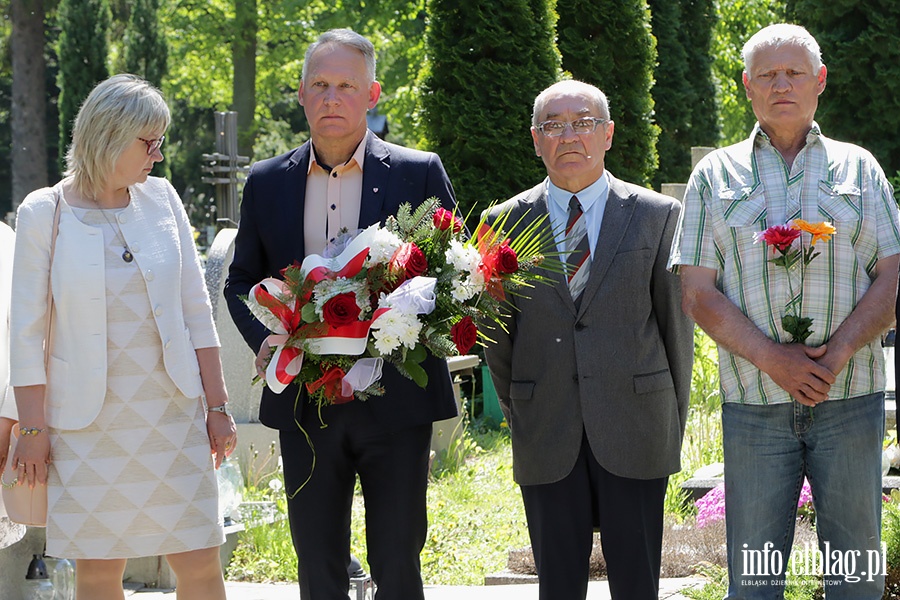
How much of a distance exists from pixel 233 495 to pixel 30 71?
25550 mm

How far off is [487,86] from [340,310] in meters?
7.67

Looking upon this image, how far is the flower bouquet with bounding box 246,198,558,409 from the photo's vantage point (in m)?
3.32

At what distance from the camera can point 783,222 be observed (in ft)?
12.2

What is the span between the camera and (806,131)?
12.6 feet

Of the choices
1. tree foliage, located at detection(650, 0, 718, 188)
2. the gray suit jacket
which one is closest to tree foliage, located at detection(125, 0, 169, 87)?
tree foliage, located at detection(650, 0, 718, 188)

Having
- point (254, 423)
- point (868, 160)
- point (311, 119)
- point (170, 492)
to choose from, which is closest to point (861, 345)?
point (868, 160)

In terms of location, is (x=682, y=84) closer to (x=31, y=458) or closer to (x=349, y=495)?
(x=349, y=495)

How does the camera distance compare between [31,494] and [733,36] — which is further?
[733,36]

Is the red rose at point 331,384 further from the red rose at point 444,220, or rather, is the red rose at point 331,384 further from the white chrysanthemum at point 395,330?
the red rose at point 444,220

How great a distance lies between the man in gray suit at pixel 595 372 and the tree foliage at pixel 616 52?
8822mm

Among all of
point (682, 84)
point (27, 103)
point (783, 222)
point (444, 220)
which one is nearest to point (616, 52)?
point (682, 84)

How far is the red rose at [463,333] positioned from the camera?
340 centimetres

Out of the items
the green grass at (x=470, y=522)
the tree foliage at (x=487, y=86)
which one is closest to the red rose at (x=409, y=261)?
the green grass at (x=470, y=522)

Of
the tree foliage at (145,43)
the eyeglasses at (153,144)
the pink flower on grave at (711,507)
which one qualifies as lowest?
the pink flower on grave at (711,507)
